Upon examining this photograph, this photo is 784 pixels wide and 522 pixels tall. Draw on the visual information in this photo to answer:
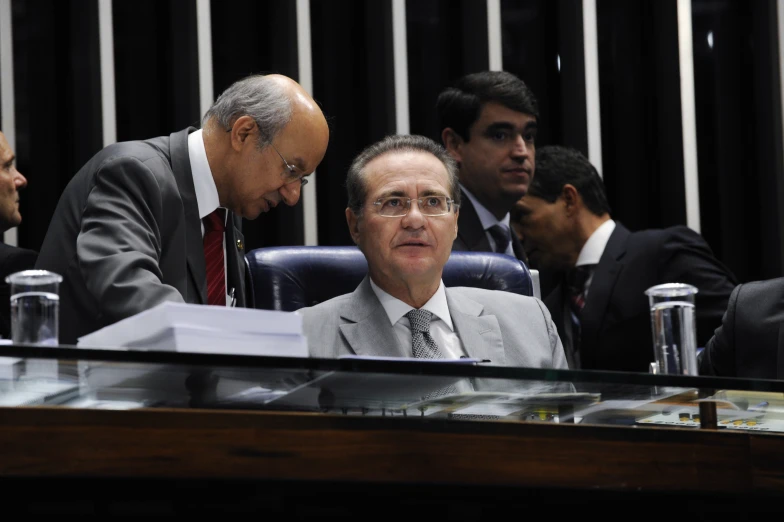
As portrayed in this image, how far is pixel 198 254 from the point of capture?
8.58 feet

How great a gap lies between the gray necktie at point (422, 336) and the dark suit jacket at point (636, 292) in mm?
1391

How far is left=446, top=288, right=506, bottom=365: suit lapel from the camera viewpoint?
2.50 meters

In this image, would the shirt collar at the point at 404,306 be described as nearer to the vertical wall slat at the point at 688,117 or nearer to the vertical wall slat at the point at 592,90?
the vertical wall slat at the point at 592,90

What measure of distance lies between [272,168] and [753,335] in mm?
1172

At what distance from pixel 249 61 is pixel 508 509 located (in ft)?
10.8

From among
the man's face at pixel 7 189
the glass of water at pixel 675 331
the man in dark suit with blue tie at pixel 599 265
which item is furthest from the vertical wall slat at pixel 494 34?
the glass of water at pixel 675 331

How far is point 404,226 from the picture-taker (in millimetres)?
2602

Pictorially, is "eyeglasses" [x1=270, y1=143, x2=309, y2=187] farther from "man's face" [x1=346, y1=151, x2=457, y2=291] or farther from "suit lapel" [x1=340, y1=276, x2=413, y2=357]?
"suit lapel" [x1=340, y1=276, x2=413, y2=357]

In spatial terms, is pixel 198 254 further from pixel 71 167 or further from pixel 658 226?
pixel 658 226

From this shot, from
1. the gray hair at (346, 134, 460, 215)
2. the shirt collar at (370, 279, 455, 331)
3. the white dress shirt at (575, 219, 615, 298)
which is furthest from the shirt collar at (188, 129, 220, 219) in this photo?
the white dress shirt at (575, 219, 615, 298)

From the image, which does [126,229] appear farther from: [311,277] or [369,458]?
[369,458]

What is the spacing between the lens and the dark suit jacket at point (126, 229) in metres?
2.39

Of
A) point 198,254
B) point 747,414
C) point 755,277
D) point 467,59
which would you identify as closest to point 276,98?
point 198,254

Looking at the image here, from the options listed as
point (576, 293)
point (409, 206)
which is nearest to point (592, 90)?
point (576, 293)
